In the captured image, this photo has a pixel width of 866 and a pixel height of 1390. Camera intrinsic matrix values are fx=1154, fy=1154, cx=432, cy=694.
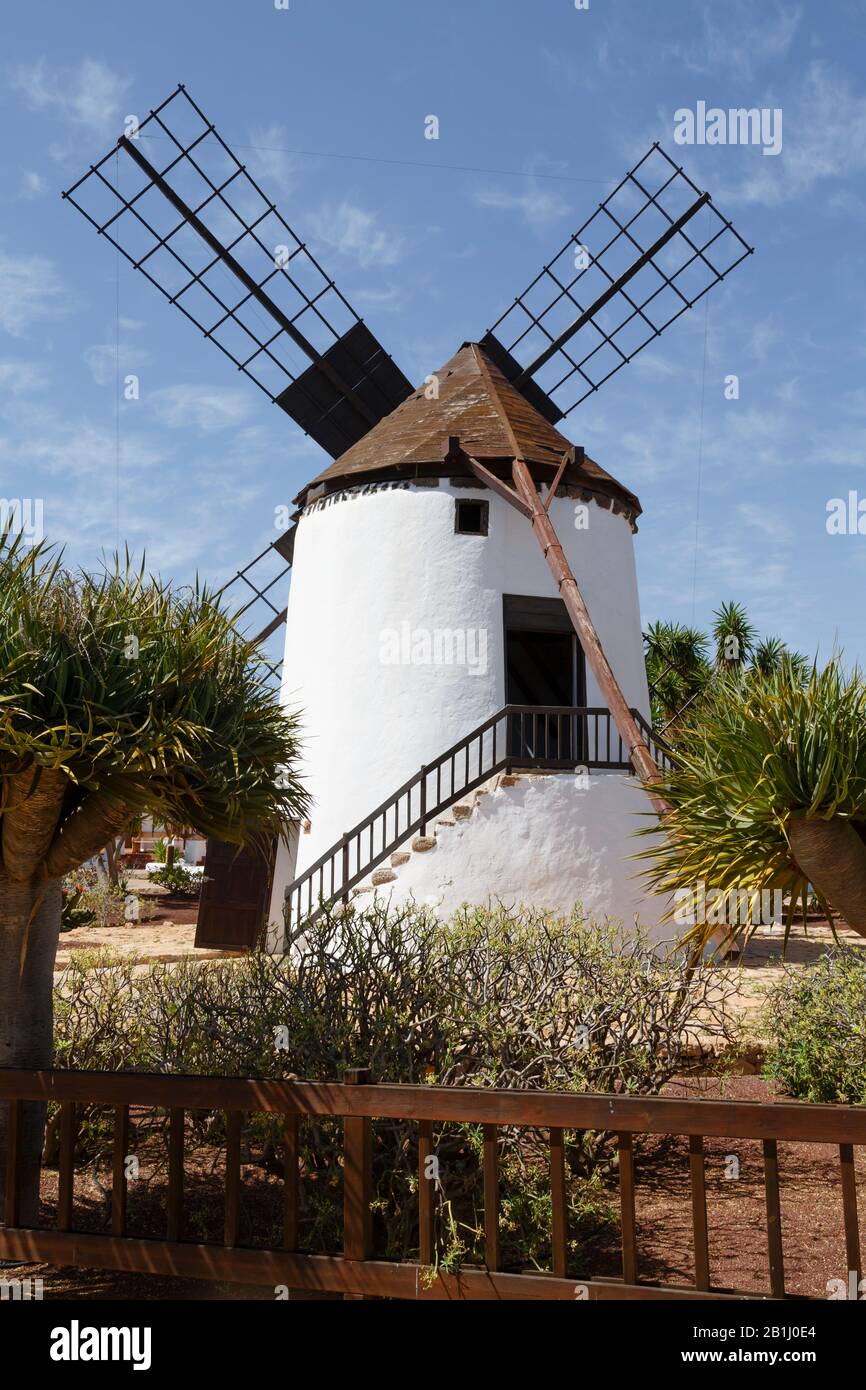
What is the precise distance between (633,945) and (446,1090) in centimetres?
Result: 375

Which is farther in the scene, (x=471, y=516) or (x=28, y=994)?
(x=471, y=516)

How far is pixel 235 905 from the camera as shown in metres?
18.0

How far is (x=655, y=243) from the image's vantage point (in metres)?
21.6

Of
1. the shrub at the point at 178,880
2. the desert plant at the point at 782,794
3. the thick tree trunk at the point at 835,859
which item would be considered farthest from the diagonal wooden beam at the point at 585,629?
the shrub at the point at 178,880

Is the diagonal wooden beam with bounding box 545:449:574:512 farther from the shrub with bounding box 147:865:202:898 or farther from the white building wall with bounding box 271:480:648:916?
the shrub with bounding box 147:865:202:898

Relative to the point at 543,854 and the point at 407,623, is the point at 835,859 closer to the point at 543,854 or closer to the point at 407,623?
the point at 543,854

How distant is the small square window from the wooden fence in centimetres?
1163

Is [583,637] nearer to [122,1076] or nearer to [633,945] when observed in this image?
[633,945]

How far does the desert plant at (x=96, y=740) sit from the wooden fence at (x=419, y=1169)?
0.89 m

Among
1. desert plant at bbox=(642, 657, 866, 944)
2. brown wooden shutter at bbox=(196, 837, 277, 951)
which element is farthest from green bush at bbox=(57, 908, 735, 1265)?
brown wooden shutter at bbox=(196, 837, 277, 951)

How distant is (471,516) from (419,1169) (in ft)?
40.1

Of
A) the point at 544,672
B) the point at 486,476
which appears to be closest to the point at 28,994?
the point at 486,476

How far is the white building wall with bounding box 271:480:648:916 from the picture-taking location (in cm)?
1533

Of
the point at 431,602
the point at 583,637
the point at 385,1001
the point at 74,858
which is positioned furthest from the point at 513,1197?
the point at 431,602
